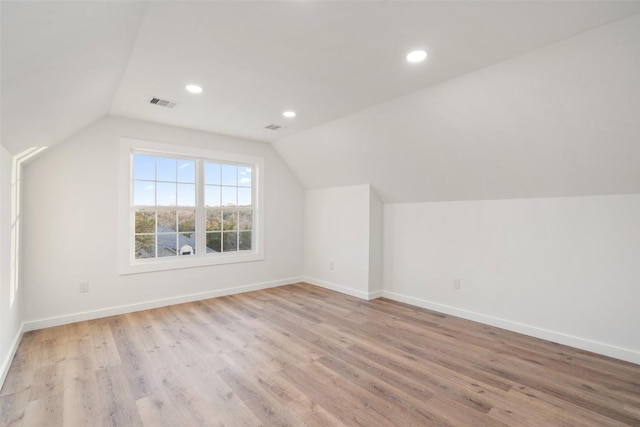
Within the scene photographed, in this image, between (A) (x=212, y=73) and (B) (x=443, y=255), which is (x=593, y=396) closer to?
(B) (x=443, y=255)

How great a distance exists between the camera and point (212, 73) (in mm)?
2689

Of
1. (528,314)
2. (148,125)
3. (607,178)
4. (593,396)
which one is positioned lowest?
(593,396)

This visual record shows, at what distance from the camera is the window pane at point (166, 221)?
4254 mm

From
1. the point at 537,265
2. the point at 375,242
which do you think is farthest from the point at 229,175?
the point at 537,265

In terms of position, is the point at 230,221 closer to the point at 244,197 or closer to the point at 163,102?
the point at 244,197

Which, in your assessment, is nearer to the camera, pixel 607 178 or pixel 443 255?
pixel 607 178

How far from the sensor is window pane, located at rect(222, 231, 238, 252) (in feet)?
16.0

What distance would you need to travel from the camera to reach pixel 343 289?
4949 mm

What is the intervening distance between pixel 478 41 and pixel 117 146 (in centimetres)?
400

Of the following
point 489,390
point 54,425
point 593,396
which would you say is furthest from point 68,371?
point 593,396

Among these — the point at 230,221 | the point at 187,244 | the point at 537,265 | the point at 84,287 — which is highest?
the point at 230,221

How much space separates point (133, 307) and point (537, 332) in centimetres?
468

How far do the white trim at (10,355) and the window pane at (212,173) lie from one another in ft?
8.58

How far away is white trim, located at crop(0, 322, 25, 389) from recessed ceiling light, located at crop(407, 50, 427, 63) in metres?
3.83
